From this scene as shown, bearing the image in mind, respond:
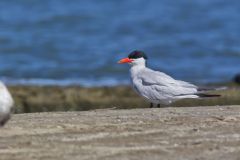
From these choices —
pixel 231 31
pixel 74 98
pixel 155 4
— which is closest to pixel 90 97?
pixel 74 98

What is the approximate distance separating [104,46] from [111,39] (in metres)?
1.87

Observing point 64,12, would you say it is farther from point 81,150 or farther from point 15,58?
point 81,150

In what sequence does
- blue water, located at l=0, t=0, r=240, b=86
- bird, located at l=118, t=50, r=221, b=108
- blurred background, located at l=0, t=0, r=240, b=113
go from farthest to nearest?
blue water, located at l=0, t=0, r=240, b=86 → blurred background, located at l=0, t=0, r=240, b=113 → bird, located at l=118, t=50, r=221, b=108

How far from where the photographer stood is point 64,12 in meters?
36.6

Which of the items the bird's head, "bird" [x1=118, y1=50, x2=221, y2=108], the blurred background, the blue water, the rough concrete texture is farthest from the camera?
the blue water

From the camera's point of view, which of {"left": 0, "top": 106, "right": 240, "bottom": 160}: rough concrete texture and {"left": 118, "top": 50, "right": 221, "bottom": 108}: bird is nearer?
{"left": 0, "top": 106, "right": 240, "bottom": 160}: rough concrete texture

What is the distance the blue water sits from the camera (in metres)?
22.6

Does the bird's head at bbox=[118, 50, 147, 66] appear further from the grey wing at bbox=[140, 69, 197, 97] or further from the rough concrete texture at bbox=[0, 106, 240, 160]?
the rough concrete texture at bbox=[0, 106, 240, 160]

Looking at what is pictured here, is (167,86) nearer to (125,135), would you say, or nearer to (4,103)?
(125,135)

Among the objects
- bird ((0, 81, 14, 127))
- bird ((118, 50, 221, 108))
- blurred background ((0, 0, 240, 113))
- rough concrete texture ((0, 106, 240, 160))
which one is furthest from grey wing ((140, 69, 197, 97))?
bird ((0, 81, 14, 127))

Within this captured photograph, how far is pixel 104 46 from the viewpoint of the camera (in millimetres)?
27844

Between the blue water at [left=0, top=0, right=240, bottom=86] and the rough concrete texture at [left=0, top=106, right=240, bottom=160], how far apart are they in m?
9.28

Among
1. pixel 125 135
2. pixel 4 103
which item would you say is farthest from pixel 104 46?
pixel 4 103

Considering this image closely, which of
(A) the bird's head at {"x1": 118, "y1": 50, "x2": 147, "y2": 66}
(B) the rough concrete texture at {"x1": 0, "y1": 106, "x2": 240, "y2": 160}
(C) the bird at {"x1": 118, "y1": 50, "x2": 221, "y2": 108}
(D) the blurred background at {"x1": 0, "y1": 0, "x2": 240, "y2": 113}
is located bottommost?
(B) the rough concrete texture at {"x1": 0, "y1": 106, "x2": 240, "y2": 160}
